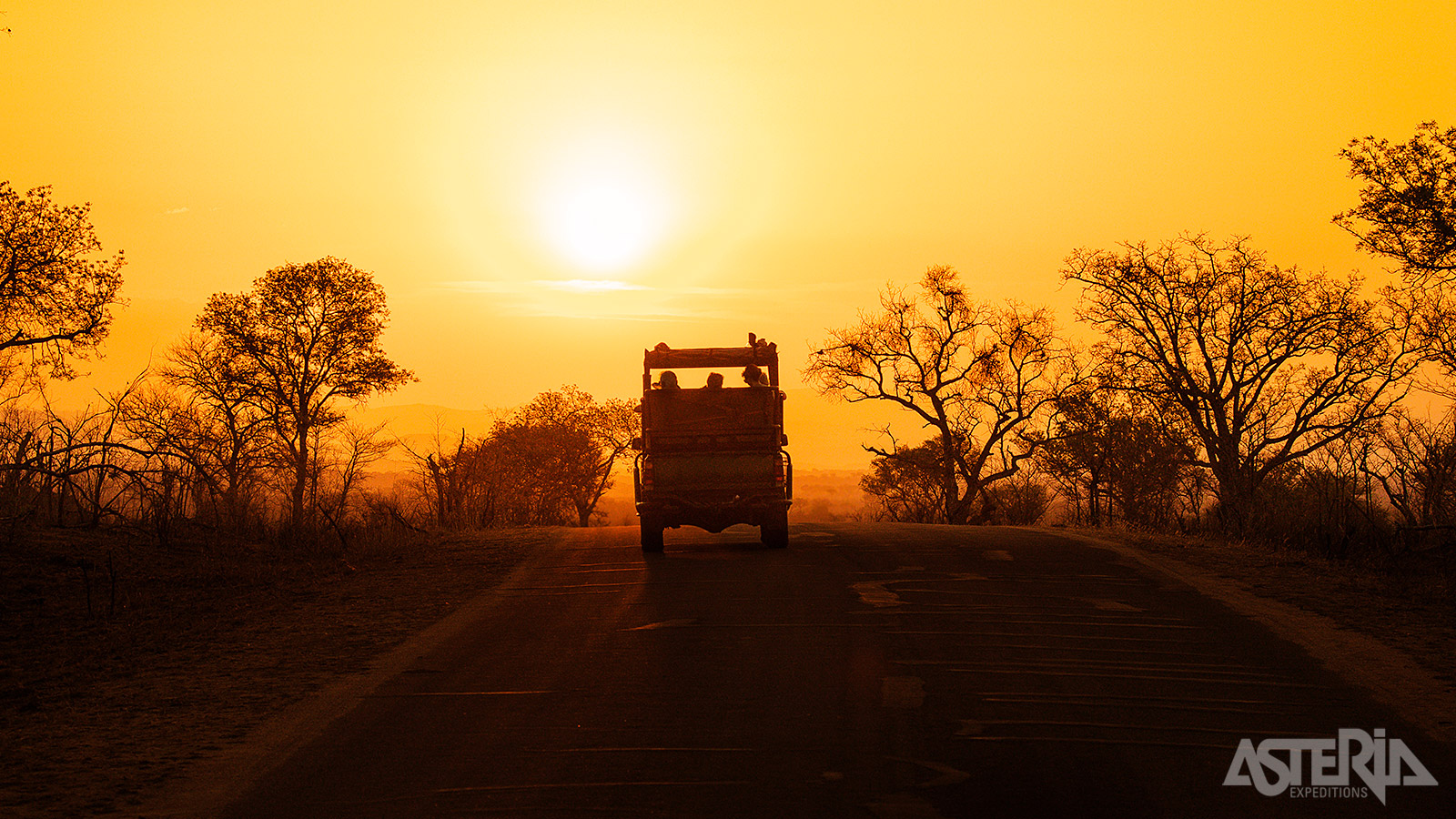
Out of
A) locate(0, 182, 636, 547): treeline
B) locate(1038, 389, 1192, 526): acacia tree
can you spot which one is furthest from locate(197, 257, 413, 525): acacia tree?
locate(1038, 389, 1192, 526): acacia tree

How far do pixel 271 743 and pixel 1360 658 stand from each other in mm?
8293

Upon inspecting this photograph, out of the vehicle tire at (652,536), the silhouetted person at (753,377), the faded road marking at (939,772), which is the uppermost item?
the silhouetted person at (753,377)

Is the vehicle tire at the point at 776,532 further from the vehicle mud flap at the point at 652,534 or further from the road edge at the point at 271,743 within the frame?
the road edge at the point at 271,743

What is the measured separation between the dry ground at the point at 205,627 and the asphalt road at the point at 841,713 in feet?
2.77

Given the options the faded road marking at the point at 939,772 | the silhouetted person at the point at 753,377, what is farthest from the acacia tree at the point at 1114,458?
the faded road marking at the point at 939,772

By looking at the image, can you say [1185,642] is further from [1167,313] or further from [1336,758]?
[1167,313]

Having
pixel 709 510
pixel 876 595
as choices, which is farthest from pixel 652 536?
pixel 876 595

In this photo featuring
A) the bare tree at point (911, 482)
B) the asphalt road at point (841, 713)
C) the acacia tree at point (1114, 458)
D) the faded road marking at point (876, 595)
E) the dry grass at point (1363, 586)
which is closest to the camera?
the asphalt road at point (841, 713)

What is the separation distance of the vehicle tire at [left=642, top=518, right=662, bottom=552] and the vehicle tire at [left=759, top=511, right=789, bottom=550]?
1607 mm

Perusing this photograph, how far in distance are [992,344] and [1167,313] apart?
9.70 meters

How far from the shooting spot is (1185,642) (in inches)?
397

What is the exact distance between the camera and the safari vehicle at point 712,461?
1788 centimetres

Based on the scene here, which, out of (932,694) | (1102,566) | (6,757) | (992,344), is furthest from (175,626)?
(992,344)

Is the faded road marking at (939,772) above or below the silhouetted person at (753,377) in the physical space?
below
